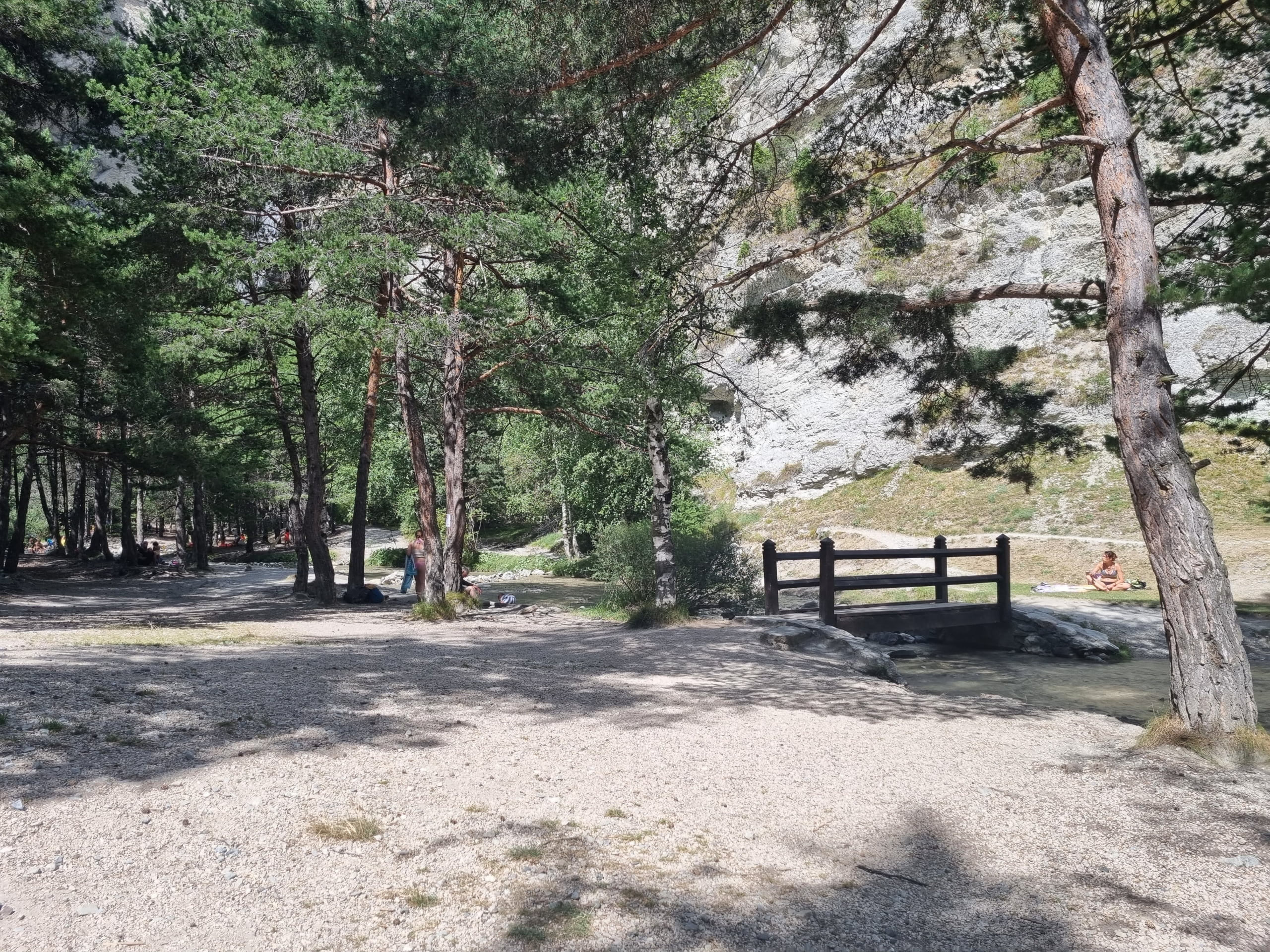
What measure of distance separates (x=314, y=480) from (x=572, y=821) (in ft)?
43.9

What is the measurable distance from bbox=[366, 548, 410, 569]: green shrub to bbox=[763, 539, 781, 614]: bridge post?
30.1 metres

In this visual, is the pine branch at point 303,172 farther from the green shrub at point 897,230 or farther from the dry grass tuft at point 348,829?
the dry grass tuft at point 348,829

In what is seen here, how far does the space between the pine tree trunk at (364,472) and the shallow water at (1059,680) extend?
36.6ft

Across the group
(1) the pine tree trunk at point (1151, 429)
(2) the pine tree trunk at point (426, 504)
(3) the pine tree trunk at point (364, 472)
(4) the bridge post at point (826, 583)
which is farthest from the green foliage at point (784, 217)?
(3) the pine tree trunk at point (364, 472)

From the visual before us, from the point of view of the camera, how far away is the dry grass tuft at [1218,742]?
18.4 ft

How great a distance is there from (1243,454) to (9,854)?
99.5ft

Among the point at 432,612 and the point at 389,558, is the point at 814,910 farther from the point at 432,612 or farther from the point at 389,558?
the point at 389,558

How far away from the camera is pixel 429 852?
12.0 feet

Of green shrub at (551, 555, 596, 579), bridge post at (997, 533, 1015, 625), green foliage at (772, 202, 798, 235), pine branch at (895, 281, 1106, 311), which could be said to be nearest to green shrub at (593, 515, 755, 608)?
bridge post at (997, 533, 1015, 625)

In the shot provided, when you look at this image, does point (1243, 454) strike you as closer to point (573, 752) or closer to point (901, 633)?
point (901, 633)

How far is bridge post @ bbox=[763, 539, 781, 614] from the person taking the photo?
12.8 metres

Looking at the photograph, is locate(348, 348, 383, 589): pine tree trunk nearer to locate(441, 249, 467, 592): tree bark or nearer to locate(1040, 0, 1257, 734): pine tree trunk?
locate(441, 249, 467, 592): tree bark

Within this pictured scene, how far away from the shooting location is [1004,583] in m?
14.3

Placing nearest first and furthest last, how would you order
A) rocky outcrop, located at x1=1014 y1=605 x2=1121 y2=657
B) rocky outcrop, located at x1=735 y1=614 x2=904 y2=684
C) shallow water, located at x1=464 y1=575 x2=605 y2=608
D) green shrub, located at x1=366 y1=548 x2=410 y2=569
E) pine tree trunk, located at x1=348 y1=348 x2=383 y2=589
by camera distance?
1. rocky outcrop, located at x1=735 y1=614 x2=904 y2=684
2. rocky outcrop, located at x1=1014 y1=605 x2=1121 y2=657
3. pine tree trunk, located at x1=348 y1=348 x2=383 y2=589
4. shallow water, located at x1=464 y1=575 x2=605 y2=608
5. green shrub, located at x1=366 y1=548 x2=410 y2=569
